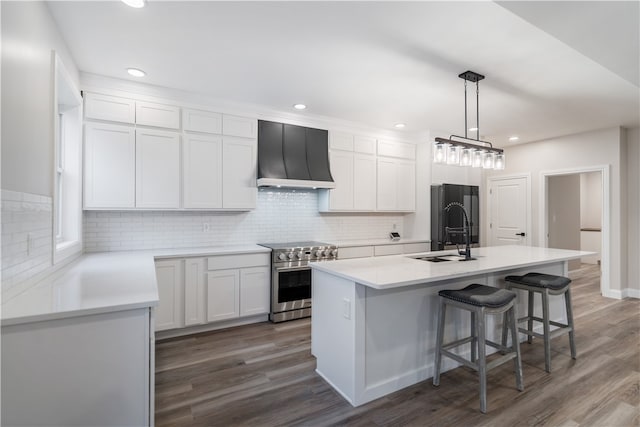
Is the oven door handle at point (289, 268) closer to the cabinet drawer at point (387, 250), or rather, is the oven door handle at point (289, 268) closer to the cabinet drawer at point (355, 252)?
the cabinet drawer at point (355, 252)

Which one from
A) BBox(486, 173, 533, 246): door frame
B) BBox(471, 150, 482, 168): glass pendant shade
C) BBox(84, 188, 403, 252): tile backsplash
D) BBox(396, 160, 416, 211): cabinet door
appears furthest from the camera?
BBox(486, 173, 533, 246): door frame

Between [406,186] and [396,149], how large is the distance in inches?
24.9

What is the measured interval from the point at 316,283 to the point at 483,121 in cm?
355

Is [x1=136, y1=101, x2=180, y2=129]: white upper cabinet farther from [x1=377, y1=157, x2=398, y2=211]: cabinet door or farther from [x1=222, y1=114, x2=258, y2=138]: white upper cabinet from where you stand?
[x1=377, y1=157, x2=398, y2=211]: cabinet door

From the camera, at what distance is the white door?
225 inches

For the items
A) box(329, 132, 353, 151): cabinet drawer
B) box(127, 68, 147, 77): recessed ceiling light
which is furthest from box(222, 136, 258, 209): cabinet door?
box(329, 132, 353, 151): cabinet drawer

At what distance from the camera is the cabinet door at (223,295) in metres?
3.47

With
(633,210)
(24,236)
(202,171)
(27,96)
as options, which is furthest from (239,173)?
(633,210)

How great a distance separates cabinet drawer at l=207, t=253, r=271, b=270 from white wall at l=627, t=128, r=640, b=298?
546cm

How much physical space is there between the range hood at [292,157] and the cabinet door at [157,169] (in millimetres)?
956

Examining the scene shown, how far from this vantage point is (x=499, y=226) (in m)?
6.09

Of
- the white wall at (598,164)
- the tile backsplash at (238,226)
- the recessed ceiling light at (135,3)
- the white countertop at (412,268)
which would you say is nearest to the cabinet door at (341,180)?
the tile backsplash at (238,226)

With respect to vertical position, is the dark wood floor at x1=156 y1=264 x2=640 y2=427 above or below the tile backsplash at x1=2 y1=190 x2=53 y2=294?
below

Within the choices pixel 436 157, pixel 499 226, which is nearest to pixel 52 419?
pixel 436 157
